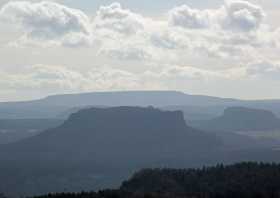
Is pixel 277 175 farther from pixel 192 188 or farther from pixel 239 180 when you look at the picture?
pixel 192 188

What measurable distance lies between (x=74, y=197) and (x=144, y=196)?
10.5 meters

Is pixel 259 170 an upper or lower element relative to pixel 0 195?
upper

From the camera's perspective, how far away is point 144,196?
4136 inches

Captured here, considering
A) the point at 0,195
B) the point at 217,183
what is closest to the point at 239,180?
the point at 217,183

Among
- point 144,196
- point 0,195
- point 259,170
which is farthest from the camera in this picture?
point 0,195

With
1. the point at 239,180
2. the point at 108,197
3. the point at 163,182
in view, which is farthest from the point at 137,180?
the point at 108,197

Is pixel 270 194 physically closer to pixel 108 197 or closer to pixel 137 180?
pixel 108 197

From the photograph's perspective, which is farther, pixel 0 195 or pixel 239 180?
pixel 0 195

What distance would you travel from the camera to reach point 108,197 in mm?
106125

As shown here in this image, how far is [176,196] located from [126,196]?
6.88 meters

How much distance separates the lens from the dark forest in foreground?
357 feet

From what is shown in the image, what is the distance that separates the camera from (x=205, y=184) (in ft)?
404

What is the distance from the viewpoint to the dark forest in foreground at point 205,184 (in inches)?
4285

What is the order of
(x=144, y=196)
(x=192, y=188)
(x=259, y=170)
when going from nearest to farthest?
(x=144, y=196) < (x=192, y=188) < (x=259, y=170)
